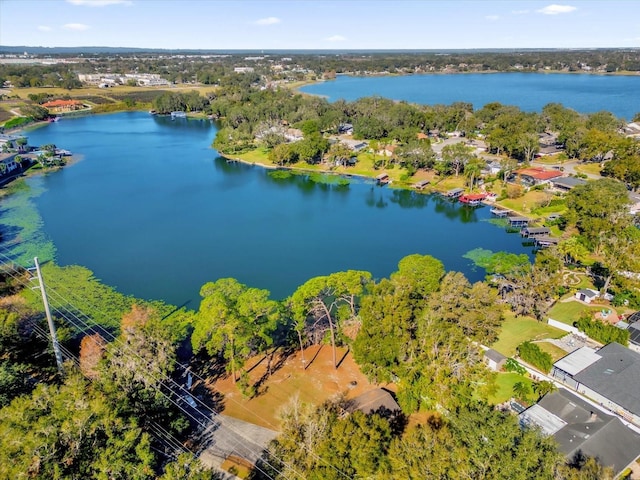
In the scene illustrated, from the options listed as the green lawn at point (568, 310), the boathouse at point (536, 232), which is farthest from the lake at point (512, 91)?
the green lawn at point (568, 310)

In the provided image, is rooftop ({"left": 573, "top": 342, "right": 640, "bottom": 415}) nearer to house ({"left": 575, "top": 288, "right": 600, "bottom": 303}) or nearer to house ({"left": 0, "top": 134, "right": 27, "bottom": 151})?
house ({"left": 575, "top": 288, "right": 600, "bottom": 303})

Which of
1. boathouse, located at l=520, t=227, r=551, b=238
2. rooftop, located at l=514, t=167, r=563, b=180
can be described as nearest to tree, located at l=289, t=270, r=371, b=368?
boathouse, located at l=520, t=227, r=551, b=238

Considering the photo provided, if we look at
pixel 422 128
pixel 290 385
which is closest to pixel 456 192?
pixel 422 128

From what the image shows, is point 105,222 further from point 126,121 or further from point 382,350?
point 126,121

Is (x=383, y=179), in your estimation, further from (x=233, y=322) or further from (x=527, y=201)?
(x=233, y=322)

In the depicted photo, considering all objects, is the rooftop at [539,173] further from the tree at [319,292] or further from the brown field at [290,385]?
the brown field at [290,385]
